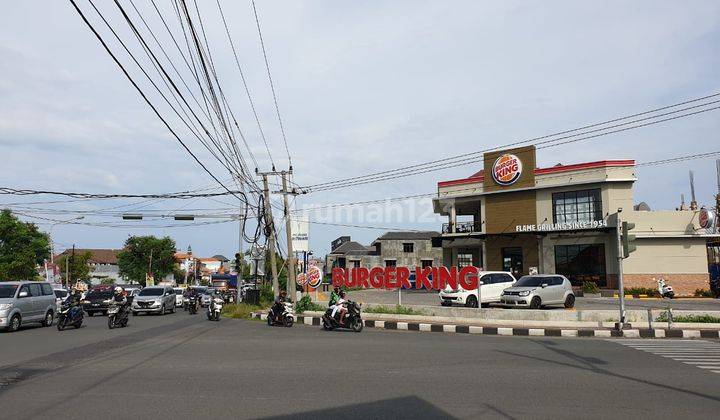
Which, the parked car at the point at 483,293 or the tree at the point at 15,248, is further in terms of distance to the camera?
the tree at the point at 15,248

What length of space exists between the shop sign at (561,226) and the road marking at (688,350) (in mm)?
18488

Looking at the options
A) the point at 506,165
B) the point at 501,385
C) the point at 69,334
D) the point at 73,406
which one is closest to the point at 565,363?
the point at 501,385

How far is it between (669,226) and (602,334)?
19051 mm

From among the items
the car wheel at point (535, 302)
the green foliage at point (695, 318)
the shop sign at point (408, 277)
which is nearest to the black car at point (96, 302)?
the shop sign at point (408, 277)

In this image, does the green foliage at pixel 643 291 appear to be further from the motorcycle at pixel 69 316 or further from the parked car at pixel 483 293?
the motorcycle at pixel 69 316

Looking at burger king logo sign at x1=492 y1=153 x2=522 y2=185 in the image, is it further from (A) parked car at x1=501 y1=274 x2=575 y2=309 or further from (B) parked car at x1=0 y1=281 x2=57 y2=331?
(B) parked car at x1=0 y1=281 x2=57 y2=331

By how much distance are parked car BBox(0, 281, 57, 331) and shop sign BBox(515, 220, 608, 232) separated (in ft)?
87.1

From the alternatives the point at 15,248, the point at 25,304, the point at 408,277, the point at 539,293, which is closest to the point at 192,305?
the point at 25,304

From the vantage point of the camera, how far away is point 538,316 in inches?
729

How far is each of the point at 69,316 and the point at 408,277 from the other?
13.8 m

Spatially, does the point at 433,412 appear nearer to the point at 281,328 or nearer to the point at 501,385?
the point at 501,385

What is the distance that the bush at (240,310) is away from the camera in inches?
962

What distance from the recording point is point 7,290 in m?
18.6

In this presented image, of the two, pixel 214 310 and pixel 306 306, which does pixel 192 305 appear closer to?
pixel 214 310
